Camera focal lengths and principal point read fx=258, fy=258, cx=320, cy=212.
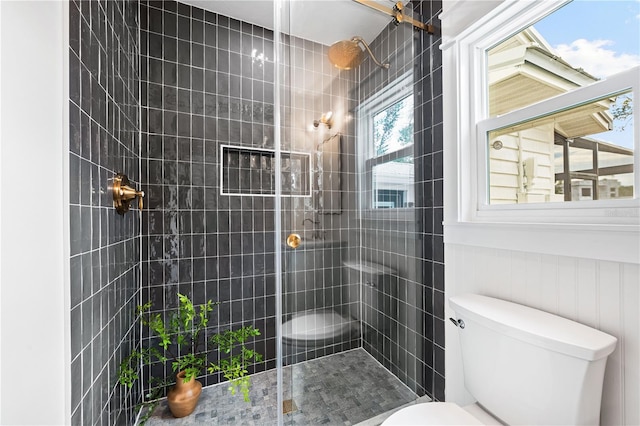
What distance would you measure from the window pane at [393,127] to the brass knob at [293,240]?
0.63 metres

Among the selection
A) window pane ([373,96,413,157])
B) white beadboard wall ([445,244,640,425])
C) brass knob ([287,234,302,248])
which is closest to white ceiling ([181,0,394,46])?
window pane ([373,96,413,157])

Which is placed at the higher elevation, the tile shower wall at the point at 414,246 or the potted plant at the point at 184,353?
the tile shower wall at the point at 414,246

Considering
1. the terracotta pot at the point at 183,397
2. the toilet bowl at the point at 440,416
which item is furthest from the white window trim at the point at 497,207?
the terracotta pot at the point at 183,397

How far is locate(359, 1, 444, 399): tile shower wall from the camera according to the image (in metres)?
1.40

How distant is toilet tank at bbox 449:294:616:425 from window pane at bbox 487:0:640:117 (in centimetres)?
85

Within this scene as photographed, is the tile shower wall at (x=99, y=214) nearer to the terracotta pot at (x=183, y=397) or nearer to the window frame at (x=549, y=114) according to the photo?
the terracotta pot at (x=183, y=397)

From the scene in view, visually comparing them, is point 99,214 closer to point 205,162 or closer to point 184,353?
point 205,162

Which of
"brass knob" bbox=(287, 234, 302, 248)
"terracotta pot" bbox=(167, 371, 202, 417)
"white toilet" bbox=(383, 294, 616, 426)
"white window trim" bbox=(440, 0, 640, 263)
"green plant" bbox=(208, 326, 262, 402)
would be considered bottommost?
"terracotta pot" bbox=(167, 371, 202, 417)

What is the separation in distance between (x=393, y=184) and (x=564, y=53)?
2.70ft

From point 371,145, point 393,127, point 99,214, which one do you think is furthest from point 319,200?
point 99,214

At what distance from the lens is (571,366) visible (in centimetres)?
73

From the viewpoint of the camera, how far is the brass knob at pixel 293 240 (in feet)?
4.12

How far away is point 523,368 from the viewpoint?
82cm

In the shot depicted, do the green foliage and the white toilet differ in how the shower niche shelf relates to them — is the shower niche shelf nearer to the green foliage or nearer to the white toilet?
the white toilet
